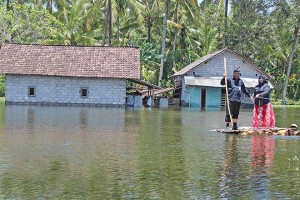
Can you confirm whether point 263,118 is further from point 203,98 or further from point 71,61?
point 203,98

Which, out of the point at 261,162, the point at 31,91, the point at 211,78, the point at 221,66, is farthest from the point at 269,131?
the point at 221,66

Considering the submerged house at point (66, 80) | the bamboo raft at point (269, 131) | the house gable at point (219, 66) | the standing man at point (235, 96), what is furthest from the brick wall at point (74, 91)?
the bamboo raft at point (269, 131)

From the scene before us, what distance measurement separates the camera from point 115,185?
8.97 meters

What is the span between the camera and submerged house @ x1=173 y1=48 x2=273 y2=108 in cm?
4572

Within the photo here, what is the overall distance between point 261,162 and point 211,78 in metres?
35.0

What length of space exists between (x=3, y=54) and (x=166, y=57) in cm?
2062

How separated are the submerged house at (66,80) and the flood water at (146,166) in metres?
21.9

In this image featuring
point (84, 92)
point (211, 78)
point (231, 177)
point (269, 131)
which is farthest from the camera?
point (211, 78)

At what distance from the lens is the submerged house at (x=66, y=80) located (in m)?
38.9

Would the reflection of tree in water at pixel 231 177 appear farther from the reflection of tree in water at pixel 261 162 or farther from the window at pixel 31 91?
the window at pixel 31 91

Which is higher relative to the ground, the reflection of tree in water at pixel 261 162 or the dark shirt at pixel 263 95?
the dark shirt at pixel 263 95

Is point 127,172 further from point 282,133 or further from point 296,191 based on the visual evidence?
point 282,133

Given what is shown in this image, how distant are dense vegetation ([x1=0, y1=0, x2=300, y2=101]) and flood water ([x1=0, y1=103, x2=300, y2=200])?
105 feet

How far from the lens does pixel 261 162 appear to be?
38.2 ft
